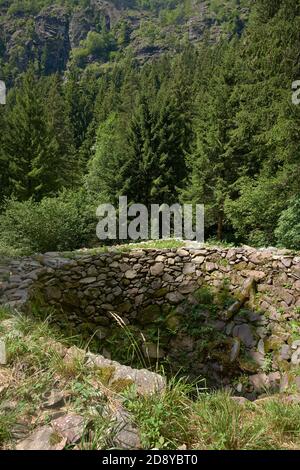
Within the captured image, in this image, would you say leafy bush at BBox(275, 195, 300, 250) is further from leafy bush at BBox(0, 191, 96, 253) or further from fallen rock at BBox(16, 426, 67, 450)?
fallen rock at BBox(16, 426, 67, 450)

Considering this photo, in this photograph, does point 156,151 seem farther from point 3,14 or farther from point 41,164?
point 3,14

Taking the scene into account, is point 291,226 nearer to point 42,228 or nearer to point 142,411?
point 42,228

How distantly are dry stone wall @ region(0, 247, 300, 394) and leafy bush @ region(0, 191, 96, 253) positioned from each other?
17.6ft

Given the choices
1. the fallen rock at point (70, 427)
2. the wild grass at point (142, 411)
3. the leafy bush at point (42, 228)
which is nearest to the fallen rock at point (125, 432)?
the wild grass at point (142, 411)

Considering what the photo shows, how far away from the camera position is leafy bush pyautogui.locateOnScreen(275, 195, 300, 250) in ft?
31.9

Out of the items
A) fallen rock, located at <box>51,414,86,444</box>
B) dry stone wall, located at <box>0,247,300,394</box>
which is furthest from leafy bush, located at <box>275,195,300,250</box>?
fallen rock, located at <box>51,414,86,444</box>

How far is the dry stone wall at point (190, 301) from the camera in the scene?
5.51 meters

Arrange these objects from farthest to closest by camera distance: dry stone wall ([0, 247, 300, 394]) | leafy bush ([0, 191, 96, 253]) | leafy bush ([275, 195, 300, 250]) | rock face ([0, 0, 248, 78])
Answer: rock face ([0, 0, 248, 78])
leafy bush ([0, 191, 96, 253])
leafy bush ([275, 195, 300, 250])
dry stone wall ([0, 247, 300, 394])

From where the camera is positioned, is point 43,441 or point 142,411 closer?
point 43,441

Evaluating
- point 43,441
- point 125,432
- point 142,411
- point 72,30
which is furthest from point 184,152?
point 72,30

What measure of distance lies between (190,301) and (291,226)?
5171mm

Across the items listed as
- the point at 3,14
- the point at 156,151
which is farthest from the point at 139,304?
the point at 3,14

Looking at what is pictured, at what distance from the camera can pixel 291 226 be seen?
9.95 meters

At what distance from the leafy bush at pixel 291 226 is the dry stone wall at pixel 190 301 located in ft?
11.4
